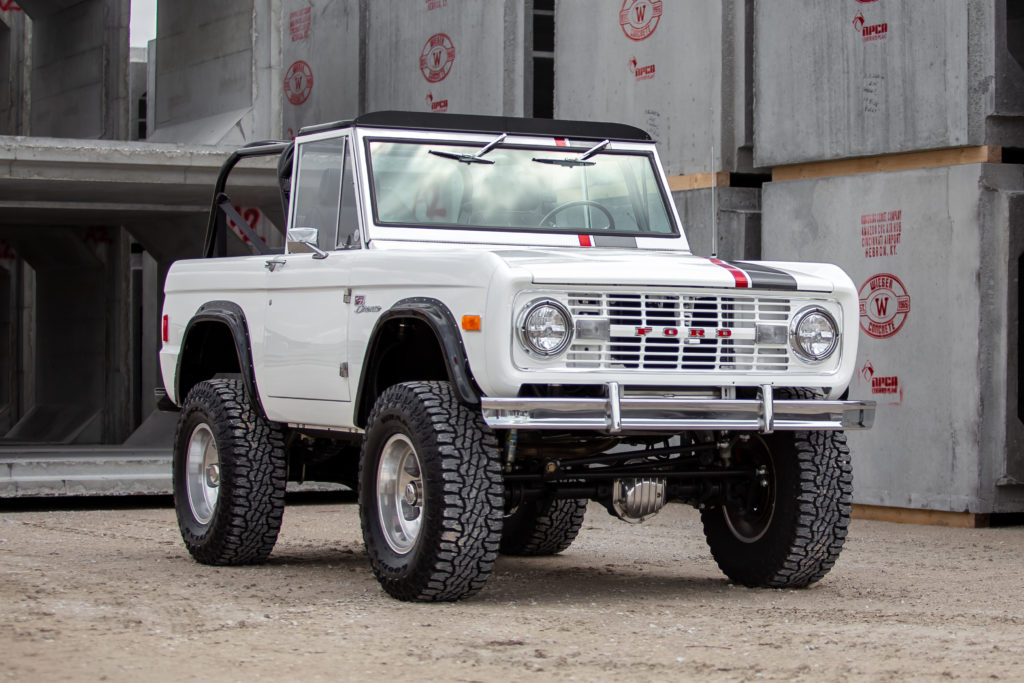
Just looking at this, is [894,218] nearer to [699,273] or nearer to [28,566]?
[699,273]

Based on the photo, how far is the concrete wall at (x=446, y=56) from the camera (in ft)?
55.9

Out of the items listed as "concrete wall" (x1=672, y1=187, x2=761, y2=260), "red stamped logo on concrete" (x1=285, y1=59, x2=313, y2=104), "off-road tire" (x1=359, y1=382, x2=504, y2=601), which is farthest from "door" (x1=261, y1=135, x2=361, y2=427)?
"red stamped logo on concrete" (x1=285, y1=59, x2=313, y2=104)

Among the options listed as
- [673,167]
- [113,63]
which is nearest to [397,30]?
[113,63]

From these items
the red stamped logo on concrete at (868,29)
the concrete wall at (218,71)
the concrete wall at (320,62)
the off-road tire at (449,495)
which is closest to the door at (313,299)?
the off-road tire at (449,495)

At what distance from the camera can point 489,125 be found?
8.76 m

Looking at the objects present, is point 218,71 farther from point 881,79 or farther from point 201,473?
point 201,473

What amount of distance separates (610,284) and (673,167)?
727cm

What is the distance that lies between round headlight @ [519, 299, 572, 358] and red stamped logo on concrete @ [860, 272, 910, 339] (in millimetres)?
5693

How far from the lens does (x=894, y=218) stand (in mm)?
12141

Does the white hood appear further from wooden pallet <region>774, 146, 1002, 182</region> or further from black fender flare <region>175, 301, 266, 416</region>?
wooden pallet <region>774, 146, 1002, 182</region>

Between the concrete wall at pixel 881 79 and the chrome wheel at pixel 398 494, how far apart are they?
5731 millimetres

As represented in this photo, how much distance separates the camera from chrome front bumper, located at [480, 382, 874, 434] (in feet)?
22.2

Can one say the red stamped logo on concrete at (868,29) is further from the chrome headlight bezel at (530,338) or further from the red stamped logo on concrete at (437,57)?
the red stamped logo on concrete at (437,57)

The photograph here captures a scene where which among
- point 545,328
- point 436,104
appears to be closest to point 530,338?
point 545,328
